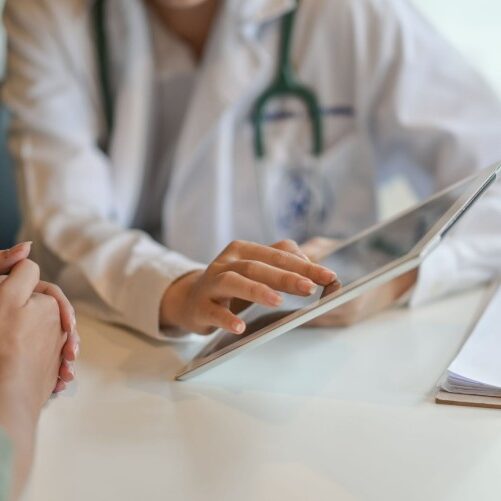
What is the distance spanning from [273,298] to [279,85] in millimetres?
500

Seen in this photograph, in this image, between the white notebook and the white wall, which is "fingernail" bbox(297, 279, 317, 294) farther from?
the white wall

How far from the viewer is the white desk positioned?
45 centimetres

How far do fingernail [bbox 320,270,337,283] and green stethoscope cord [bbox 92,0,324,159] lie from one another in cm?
47

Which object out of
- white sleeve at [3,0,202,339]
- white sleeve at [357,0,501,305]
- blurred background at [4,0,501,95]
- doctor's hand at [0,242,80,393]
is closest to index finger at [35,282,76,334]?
doctor's hand at [0,242,80,393]

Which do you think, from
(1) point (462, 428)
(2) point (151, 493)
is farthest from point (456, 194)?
(2) point (151, 493)

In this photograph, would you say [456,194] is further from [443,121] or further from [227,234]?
[227,234]

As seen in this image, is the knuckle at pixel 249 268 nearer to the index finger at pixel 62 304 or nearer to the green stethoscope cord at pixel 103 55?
the index finger at pixel 62 304

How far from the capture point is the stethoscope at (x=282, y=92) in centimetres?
97

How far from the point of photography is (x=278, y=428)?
0.52 m

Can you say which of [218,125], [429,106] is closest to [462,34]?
[429,106]

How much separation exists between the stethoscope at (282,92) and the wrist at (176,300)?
1.04 feet

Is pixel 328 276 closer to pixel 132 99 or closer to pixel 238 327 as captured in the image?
pixel 238 327

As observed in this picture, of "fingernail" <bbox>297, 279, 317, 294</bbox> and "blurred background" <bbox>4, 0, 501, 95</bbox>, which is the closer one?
"fingernail" <bbox>297, 279, 317, 294</bbox>

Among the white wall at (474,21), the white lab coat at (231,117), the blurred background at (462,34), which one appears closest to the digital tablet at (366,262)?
the white lab coat at (231,117)
